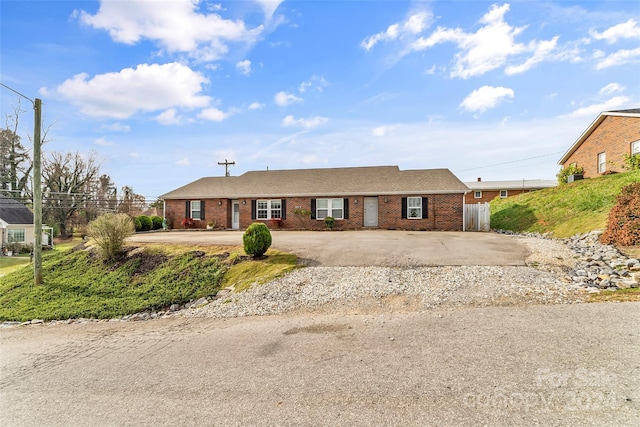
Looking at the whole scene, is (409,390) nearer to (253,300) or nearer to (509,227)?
(253,300)

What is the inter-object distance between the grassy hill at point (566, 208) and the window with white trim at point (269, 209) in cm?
1492

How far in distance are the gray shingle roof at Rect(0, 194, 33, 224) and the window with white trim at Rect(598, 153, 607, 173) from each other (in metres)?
48.8

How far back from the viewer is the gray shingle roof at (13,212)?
2882 cm

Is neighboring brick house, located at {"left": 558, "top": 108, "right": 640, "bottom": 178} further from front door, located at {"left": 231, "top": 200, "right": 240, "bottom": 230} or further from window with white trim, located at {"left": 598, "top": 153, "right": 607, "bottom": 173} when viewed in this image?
front door, located at {"left": 231, "top": 200, "right": 240, "bottom": 230}

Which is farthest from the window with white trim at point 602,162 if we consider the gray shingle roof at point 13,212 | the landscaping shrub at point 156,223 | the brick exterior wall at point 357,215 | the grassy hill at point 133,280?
the gray shingle roof at point 13,212

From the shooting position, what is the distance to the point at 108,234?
13344 mm

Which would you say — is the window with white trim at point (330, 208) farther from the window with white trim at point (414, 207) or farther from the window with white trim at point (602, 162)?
the window with white trim at point (602, 162)

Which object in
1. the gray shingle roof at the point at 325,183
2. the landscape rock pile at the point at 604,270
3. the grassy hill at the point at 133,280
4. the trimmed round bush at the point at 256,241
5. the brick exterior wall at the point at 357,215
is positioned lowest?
the grassy hill at the point at 133,280

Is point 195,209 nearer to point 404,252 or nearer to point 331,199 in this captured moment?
point 331,199

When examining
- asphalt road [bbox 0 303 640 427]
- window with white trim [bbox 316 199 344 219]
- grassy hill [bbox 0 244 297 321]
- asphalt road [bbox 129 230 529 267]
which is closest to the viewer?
asphalt road [bbox 0 303 640 427]

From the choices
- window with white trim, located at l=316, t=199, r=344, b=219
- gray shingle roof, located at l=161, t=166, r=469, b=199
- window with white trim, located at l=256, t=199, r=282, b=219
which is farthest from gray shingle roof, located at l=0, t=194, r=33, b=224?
window with white trim, located at l=316, t=199, r=344, b=219

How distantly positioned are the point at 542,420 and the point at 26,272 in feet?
61.3

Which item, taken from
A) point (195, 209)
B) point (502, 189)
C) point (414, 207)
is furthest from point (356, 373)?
point (502, 189)

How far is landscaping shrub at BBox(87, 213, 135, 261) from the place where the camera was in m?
13.4
